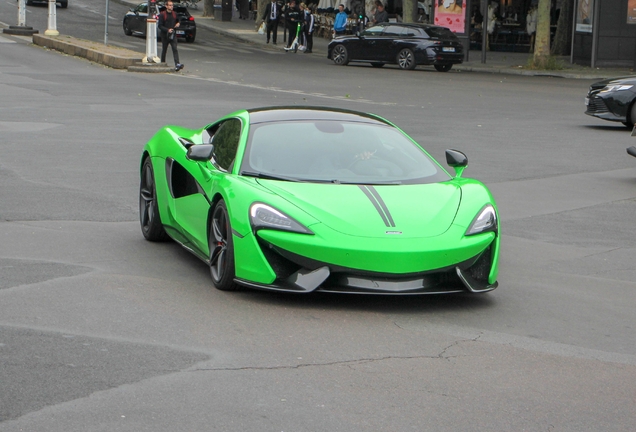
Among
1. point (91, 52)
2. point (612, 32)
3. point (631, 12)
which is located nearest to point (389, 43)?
point (612, 32)

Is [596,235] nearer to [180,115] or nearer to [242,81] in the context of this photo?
[180,115]

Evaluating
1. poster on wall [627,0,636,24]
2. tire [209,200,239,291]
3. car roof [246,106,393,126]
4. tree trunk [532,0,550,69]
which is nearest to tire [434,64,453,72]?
tree trunk [532,0,550,69]

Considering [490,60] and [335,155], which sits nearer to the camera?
[335,155]

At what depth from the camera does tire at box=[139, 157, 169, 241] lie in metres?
8.67

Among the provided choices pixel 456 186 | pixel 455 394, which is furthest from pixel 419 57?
pixel 455 394

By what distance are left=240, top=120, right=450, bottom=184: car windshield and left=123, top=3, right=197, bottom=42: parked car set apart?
37702 millimetres

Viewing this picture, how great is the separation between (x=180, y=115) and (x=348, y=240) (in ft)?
40.8

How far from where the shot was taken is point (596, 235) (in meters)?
9.74

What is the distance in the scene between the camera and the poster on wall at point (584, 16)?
35906 mm

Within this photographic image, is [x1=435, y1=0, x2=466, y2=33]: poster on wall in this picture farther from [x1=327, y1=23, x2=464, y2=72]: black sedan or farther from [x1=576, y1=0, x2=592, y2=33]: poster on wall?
[x1=327, y1=23, x2=464, y2=72]: black sedan

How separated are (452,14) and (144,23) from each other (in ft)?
45.9

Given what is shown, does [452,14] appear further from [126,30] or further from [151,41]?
[126,30]

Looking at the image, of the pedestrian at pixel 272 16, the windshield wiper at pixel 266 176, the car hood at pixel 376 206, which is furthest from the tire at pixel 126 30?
the car hood at pixel 376 206

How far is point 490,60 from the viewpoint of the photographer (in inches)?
1599
